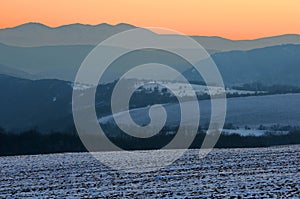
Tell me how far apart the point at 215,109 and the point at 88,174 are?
100.0m

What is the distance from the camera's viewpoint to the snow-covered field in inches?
1254

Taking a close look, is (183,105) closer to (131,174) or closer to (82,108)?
(82,108)

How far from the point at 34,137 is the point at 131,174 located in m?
45.6

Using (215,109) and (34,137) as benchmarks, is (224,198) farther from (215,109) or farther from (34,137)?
(215,109)

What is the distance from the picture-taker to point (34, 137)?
86.2m

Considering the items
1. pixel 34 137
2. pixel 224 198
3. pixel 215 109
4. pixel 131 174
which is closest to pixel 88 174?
pixel 131 174

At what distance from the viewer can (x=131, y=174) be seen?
139 ft

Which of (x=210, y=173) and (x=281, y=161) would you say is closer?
(x=210, y=173)

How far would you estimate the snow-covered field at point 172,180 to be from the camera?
31.9 meters

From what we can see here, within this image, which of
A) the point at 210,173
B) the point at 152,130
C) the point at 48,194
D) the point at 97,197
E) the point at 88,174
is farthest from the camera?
the point at 152,130

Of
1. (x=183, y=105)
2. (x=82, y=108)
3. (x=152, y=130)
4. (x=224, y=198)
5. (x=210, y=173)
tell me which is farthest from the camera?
(x=82, y=108)

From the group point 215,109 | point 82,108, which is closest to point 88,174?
point 215,109

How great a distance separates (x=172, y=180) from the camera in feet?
123

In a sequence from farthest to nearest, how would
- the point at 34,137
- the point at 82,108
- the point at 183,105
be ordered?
the point at 82,108 < the point at 183,105 < the point at 34,137
